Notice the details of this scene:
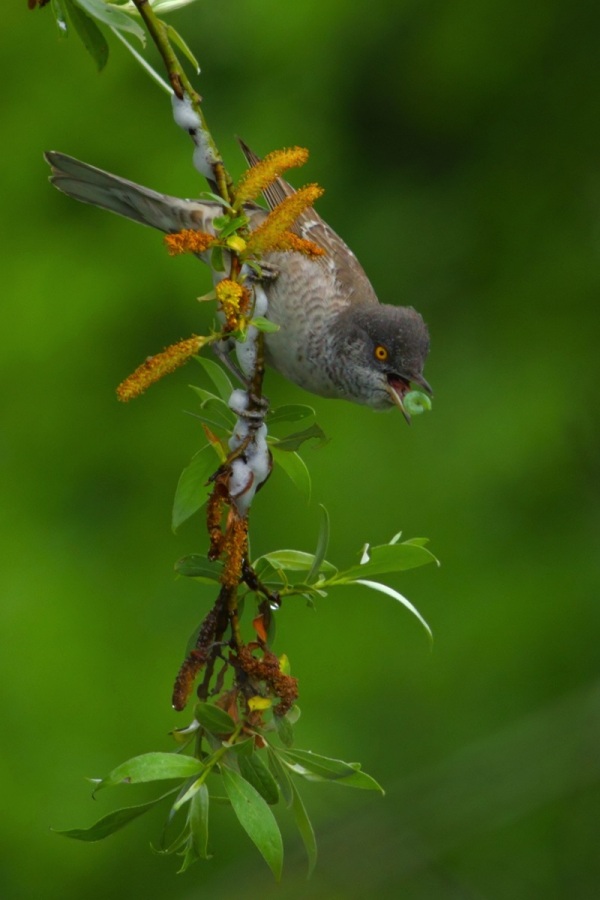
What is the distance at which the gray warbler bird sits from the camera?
107 inches

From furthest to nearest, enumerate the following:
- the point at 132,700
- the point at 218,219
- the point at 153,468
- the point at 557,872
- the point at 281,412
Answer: the point at 153,468, the point at 132,700, the point at 557,872, the point at 281,412, the point at 218,219

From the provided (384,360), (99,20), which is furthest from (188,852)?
(384,360)

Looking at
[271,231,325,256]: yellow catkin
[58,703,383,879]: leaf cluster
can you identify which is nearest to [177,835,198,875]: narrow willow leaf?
[58,703,383,879]: leaf cluster

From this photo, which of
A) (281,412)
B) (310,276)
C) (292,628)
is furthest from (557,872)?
(281,412)

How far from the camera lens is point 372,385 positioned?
2.72 m

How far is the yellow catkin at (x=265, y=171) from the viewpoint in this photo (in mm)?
1641

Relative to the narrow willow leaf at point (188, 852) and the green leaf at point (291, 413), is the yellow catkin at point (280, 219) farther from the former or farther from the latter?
the narrow willow leaf at point (188, 852)

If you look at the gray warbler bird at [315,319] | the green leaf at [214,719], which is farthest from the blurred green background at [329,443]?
the green leaf at [214,719]

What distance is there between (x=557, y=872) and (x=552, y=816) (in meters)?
1.06

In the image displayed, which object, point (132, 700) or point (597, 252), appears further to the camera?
point (597, 252)

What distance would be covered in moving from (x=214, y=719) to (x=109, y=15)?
950 millimetres

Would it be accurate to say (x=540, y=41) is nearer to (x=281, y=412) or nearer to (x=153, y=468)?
(x=153, y=468)

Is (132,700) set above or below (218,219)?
below

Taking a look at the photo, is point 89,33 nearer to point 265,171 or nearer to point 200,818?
point 265,171
